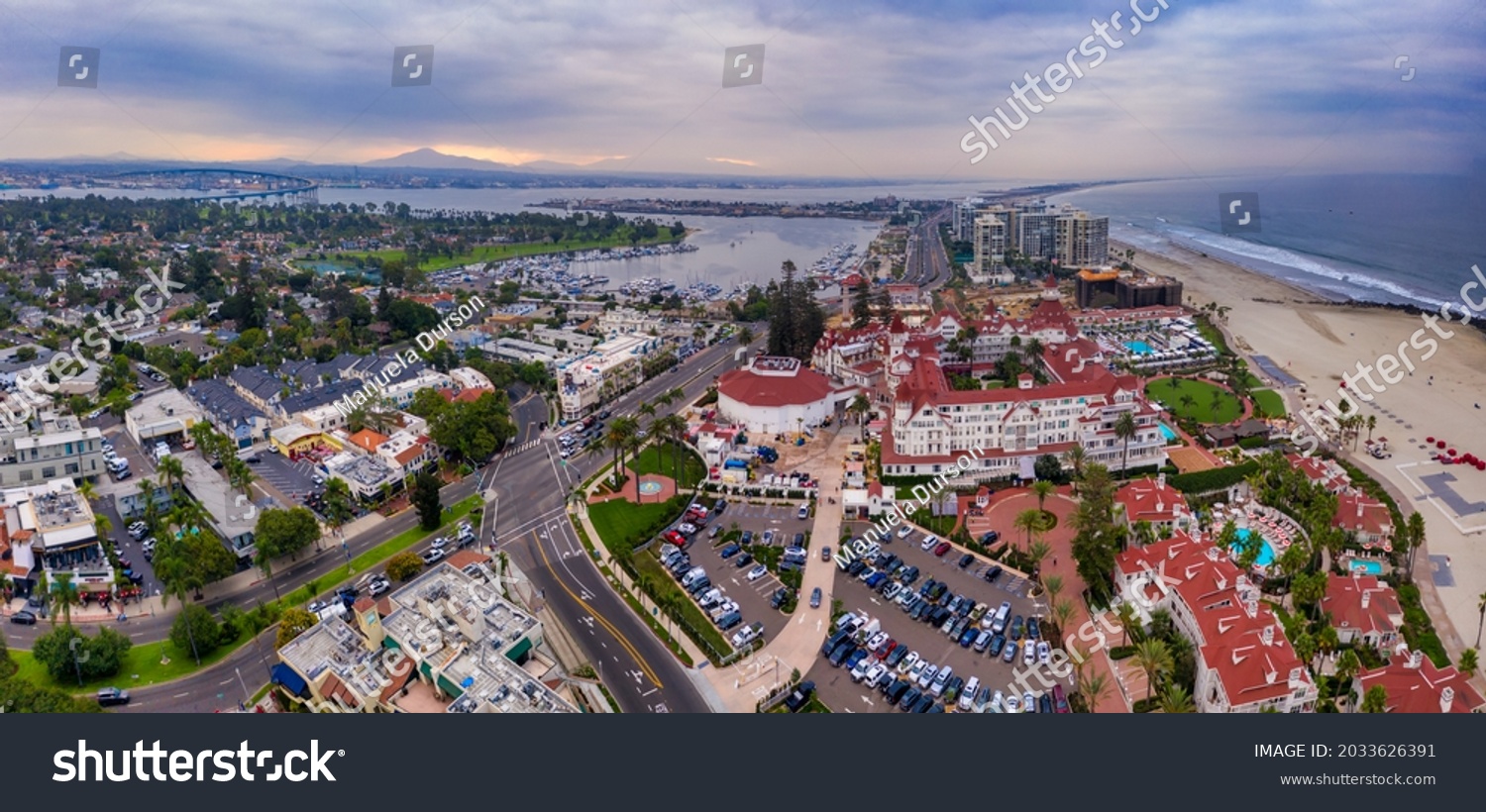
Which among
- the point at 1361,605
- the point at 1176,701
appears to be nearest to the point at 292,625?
the point at 1176,701

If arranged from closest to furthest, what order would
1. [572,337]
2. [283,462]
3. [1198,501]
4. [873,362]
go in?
[1198,501], [283,462], [873,362], [572,337]

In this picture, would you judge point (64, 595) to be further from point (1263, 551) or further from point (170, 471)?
point (1263, 551)

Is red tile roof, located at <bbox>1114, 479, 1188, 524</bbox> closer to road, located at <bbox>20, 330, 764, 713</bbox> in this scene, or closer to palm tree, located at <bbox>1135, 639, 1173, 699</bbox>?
palm tree, located at <bbox>1135, 639, 1173, 699</bbox>

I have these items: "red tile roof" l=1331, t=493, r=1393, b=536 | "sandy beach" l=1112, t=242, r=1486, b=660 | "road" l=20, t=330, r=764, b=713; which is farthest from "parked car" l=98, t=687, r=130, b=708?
"red tile roof" l=1331, t=493, r=1393, b=536

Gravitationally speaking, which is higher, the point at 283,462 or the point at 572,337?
the point at 572,337

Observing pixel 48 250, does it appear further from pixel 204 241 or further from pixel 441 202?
pixel 441 202

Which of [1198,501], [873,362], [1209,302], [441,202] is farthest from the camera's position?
[441,202]

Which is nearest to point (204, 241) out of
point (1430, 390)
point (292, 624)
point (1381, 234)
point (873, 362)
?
point (873, 362)
